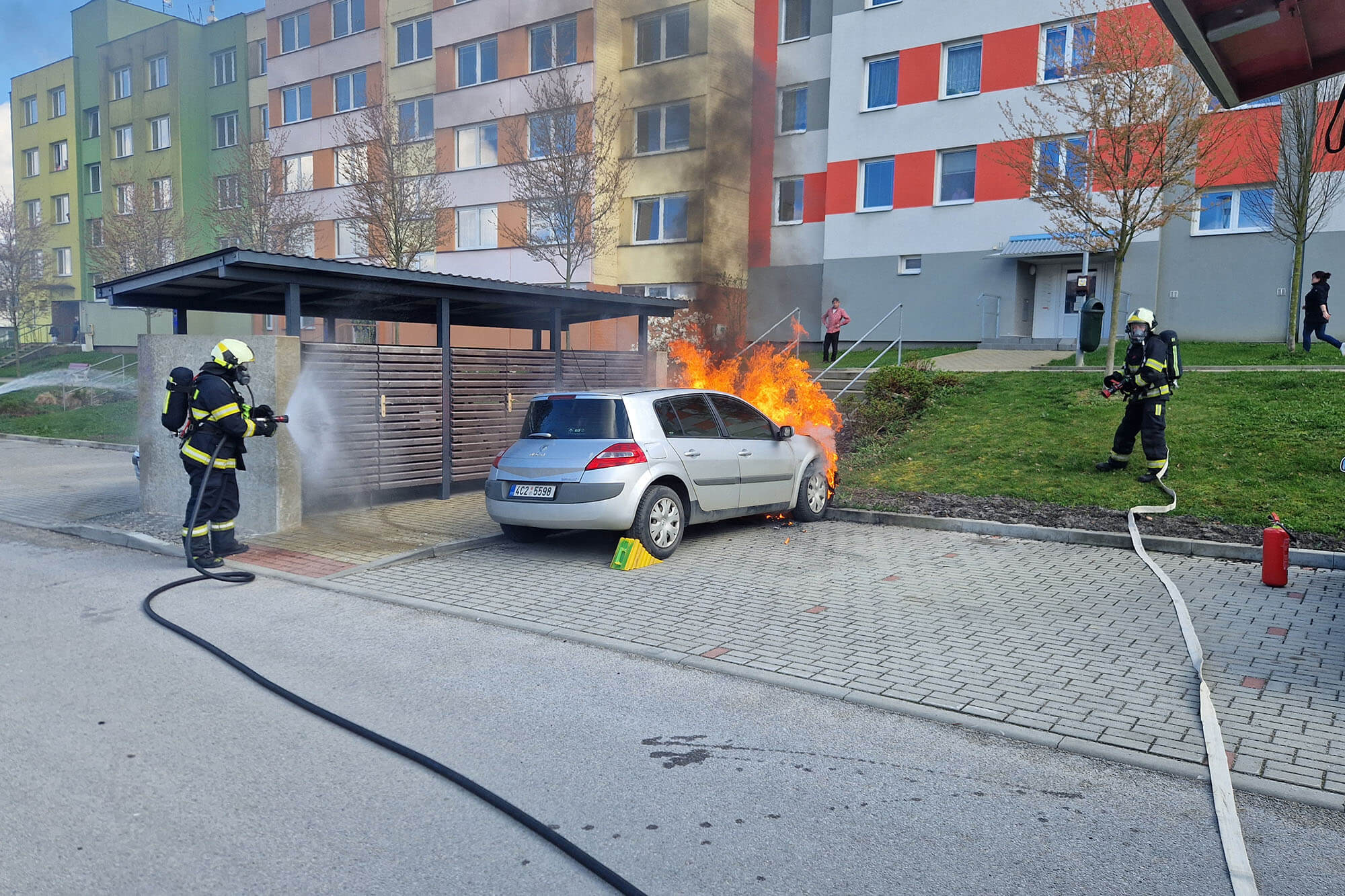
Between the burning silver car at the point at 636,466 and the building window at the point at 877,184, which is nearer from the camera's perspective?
the burning silver car at the point at 636,466

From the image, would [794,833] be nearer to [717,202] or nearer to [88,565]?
[88,565]

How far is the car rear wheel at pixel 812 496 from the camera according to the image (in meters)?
10.4

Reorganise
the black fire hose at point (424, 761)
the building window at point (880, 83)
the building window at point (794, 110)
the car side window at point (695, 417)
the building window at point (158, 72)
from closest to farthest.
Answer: the black fire hose at point (424, 761) → the car side window at point (695, 417) → the building window at point (880, 83) → the building window at point (794, 110) → the building window at point (158, 72)

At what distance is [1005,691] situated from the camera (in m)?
5.07

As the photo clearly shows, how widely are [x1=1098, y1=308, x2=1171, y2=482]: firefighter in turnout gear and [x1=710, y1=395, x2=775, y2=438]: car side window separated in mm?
4227

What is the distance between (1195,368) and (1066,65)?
7.13 m

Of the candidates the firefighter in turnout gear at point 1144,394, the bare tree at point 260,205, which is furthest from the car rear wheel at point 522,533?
the bare tree at point 260,205

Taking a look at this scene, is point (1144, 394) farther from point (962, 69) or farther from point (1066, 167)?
point (962, 69)

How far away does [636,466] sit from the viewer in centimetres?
818

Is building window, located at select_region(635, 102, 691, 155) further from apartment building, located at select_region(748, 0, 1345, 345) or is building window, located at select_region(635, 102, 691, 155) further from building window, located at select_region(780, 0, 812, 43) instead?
building window, located at select_region(780, 0, 812, 43)

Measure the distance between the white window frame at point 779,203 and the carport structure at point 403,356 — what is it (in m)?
17.3

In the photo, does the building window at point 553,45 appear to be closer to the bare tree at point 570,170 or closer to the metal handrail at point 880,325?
the bare tree at point 570,170

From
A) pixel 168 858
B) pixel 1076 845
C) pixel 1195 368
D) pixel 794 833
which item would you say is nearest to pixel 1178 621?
pixel 1076 845

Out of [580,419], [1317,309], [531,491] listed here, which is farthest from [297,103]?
[1317,309]
